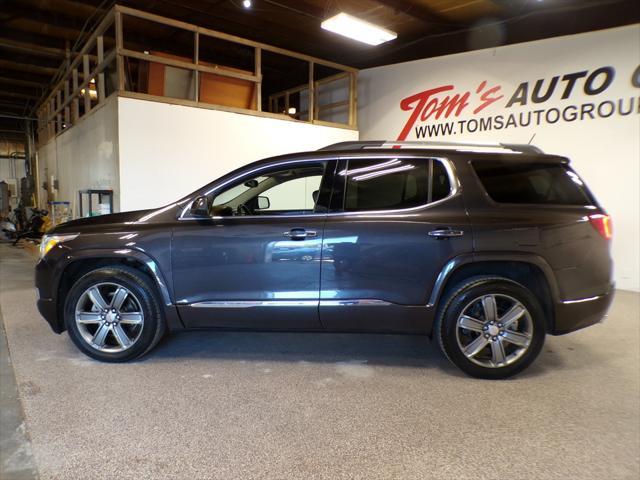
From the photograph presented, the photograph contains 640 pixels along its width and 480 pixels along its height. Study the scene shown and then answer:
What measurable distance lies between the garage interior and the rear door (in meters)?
0.48

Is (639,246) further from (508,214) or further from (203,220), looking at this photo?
(203,220)

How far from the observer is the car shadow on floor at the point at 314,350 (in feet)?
10.5

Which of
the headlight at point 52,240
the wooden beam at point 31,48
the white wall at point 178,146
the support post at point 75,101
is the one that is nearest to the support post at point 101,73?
the white wall at point 178,146

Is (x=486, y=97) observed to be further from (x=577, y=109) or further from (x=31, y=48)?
(x=31, y=48)

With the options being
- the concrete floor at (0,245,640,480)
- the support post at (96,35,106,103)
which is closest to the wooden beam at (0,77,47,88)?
the support post at (96,35,106,103)

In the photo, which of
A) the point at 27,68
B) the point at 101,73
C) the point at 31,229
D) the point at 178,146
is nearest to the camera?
the point at 178,146

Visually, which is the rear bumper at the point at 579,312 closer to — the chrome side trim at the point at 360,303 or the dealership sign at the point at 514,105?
the chrome side trim at the point at 360,303

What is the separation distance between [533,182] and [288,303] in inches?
78.1

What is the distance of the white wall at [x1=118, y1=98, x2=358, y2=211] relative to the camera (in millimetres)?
5648

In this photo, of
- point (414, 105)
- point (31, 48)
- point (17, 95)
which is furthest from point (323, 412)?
point (17, 95)

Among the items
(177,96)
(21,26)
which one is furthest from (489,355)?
(21,26)

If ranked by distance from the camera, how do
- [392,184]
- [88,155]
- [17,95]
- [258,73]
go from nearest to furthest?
[392,184] → [258,73] → [88,155] → [17,95]

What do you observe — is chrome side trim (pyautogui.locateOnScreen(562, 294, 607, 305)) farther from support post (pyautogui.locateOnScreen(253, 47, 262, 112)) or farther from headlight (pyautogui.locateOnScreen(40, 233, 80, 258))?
support post (pyautogui.locateOnScreen(253, 47, 262, 112))

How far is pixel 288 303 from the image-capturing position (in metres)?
2.91
